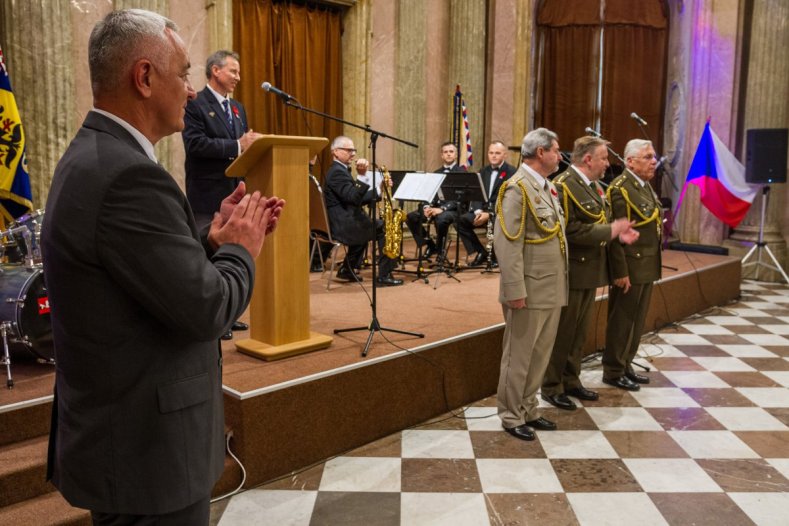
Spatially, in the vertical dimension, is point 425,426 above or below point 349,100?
below

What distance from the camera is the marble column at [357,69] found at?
7.59 meters

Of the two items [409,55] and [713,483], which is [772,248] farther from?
[713,483]

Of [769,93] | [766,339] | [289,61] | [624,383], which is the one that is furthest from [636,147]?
[769,93]

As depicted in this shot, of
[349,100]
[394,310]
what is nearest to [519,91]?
[349,100]

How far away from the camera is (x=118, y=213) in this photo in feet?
3.76

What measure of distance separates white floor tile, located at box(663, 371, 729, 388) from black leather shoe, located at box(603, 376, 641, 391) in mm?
357

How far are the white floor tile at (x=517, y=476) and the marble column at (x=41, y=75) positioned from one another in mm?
3828

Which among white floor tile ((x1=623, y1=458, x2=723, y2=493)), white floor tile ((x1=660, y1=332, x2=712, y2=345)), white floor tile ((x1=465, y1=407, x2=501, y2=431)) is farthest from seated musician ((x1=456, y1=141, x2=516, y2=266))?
white floor tile ((x1=623, y1=458, x2=723, y2=493))

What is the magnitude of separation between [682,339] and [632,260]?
1908 mm

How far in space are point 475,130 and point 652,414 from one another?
5890 millimetres

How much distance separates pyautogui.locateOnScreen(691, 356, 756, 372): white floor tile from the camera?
16.3ft

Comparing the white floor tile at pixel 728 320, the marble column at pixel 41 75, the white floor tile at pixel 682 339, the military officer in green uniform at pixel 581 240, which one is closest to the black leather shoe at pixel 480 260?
the white floor tile at pixel 682 339

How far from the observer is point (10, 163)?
3.88 m

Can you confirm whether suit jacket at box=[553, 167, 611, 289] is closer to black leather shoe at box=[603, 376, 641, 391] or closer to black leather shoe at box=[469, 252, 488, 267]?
black leather shoe at box=[603, 376, 641, 391]
